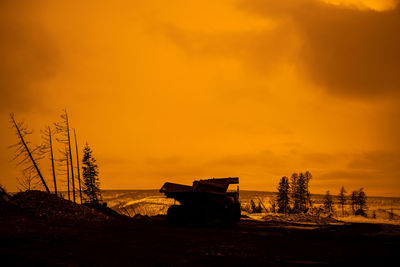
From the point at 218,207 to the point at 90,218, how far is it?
8.05 metres

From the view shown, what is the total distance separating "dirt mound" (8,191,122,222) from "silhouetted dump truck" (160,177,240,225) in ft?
16.8

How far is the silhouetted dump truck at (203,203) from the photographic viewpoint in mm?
18445

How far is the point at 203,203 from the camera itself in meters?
18.8

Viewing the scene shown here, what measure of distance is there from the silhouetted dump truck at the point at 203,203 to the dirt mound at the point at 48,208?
5.13 meters

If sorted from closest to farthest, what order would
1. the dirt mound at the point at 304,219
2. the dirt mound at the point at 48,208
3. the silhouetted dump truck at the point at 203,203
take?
the dirt mound at the point at 48,208 < the silhouetted dump truck at the point at 203,203 < the dirt mound at the point at 304,219

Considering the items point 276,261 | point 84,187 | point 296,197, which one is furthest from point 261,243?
point 296,197

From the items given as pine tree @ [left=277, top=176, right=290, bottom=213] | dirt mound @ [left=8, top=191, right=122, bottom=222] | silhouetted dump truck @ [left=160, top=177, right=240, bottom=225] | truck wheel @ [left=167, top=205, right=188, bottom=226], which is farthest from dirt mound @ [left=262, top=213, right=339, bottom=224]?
pine tree @ [left=277, top=176, right=290, bottom=213]

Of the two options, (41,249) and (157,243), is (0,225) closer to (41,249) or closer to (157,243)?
(41,249)

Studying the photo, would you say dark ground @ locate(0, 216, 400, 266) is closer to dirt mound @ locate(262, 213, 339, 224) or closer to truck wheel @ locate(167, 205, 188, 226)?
truck wheel @ locate(167, 205, 188, 226)

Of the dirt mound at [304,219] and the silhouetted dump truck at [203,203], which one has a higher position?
the silhouetted dump truck at [203,203]

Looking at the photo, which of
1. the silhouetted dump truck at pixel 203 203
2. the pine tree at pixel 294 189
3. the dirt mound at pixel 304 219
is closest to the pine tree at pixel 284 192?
the pine tree at pixel 294 189

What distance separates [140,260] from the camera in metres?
8.47

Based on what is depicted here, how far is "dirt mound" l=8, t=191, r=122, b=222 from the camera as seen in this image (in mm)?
18219

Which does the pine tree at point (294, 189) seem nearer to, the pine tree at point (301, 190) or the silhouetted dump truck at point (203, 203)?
the pine tree at point (301, 190)
